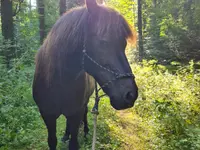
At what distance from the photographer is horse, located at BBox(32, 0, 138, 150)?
2.27 metres

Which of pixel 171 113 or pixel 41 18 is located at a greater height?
pixel 41 18

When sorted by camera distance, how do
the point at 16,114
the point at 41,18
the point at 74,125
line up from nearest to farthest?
the point at 74,125, the point at 16,114, the point at 41,18

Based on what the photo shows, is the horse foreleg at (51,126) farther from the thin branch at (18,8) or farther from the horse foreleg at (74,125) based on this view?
the thin branch at (18,8)

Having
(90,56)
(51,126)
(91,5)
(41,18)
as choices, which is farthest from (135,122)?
(41,18)

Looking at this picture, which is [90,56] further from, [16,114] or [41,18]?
[41,18]

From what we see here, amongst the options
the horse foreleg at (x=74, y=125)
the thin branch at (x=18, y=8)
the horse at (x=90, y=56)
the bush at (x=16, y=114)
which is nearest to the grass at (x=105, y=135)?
the bush at (x=16, y=114)

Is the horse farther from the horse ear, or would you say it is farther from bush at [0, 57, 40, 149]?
bush at [0, 57, 40, 149]

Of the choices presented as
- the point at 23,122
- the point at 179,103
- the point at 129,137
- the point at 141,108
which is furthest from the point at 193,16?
the point at 23,122

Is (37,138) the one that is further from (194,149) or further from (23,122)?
(194,149)

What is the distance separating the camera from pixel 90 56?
240 cm

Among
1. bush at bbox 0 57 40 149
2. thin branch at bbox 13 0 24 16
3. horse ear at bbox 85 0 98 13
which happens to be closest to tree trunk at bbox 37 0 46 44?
thin branch at bbox 13 0 24 16

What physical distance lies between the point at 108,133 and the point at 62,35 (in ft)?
9.13

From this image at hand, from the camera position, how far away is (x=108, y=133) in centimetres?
485

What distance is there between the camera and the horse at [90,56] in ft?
7.45
